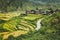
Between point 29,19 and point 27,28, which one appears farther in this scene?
point 29,19

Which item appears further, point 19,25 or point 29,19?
A: point 29,19

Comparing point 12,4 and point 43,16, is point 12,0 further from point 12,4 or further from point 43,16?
point 43,16

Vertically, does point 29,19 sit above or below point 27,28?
above

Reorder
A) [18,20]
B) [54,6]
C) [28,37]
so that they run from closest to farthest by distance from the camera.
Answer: [28,37] → [18,20] → [54,6]

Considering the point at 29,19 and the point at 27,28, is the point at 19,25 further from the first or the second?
the point at 29,19

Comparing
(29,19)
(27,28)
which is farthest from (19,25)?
(29,19)

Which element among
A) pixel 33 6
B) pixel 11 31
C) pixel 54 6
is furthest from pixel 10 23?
pixel 54 6

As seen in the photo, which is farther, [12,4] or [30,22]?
[12,4]

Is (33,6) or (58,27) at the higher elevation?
(33,6)
